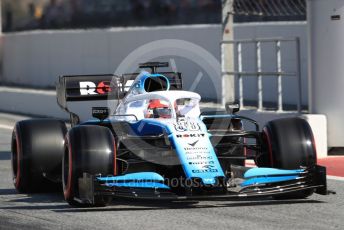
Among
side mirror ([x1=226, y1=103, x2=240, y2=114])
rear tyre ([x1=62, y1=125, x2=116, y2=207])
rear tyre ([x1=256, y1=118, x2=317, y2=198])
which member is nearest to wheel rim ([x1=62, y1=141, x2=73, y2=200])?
rear tyre ([x1=62, y1=125, x2=116, y2=207])

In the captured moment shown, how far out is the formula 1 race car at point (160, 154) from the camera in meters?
9.12

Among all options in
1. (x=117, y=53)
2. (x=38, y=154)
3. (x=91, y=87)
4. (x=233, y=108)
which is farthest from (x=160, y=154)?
(x=117, y=53)

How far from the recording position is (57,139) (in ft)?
35.1

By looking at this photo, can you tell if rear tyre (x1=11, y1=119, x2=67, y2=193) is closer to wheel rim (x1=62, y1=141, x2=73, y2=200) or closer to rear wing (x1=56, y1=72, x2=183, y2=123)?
wheel rim (x1=62, y1=141, x2=73, y2=200)

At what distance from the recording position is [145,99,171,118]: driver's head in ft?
33.4

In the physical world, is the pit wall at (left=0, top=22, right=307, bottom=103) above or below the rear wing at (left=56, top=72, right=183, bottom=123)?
above

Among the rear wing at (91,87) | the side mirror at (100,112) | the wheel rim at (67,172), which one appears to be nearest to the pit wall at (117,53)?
the rear wing at (91,87)

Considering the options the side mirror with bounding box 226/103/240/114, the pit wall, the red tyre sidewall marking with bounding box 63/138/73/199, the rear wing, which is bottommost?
the red tyre sidewall marking with bounding box 63/138/73/199

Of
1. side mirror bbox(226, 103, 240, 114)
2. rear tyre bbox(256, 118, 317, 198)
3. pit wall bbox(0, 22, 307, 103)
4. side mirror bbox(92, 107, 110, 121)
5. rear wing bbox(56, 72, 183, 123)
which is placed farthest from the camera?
pit wall bbox(0, 22, 307, 103)

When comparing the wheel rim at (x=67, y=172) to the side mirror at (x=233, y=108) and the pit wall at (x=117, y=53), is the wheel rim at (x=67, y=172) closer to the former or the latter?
the side mirror at (x=233, y=108)

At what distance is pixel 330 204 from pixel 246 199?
87cm

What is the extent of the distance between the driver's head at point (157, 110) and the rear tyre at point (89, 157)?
2.93 ft

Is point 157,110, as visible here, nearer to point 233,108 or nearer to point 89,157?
point 233,108

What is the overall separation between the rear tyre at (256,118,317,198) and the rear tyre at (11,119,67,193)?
7.50 feet
